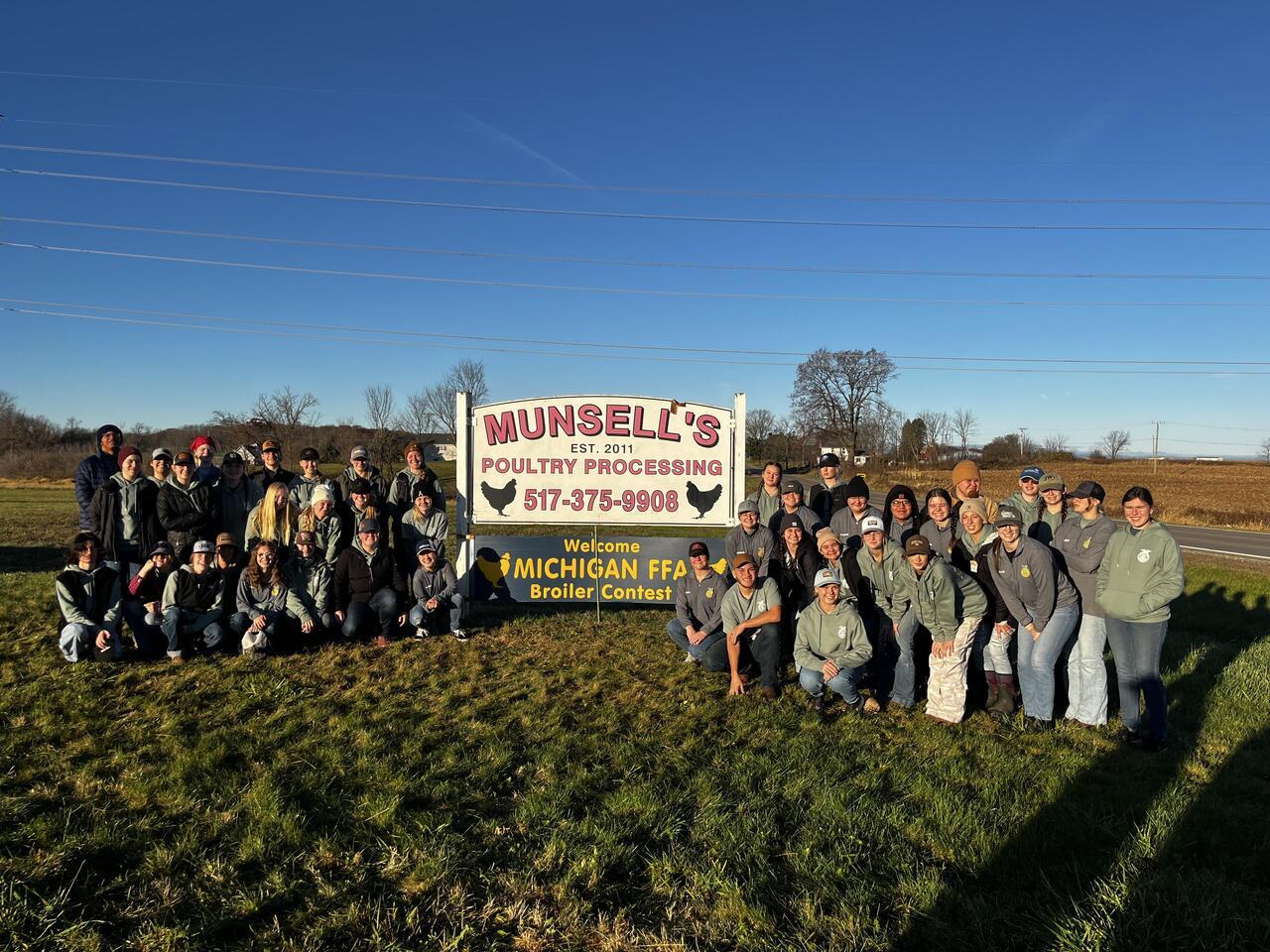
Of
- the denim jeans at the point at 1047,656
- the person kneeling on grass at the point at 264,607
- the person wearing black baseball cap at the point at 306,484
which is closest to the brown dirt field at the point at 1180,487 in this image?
the denim jeans at the point at 1047,656

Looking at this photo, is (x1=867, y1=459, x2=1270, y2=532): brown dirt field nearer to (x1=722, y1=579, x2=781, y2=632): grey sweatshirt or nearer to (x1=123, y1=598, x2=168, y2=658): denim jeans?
(x1=722, y1=579, x2=781, y2=632): grey sweatshirt

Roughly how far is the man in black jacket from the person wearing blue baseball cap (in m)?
6.00

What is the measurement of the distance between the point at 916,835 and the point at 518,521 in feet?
19.6

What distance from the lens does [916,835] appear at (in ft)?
12.2

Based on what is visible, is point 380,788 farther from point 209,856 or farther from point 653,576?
point 653,576

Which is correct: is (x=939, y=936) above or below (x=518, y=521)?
below

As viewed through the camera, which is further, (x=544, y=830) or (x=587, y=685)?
(x=587, y=685)

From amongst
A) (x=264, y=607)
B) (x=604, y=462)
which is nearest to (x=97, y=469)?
(x=264, y=607)

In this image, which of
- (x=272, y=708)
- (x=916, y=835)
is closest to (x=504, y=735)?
(x=272, y=708)

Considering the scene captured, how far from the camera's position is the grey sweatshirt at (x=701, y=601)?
6918mm

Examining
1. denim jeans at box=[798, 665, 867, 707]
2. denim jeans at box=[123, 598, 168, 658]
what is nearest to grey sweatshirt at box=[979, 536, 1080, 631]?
denim jeans at box=[798, 665, 867, 707]

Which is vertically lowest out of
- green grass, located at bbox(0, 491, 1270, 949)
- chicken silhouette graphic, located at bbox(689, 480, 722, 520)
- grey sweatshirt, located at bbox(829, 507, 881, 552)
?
green grass, located at bbox(0, 491, 1270, 949)

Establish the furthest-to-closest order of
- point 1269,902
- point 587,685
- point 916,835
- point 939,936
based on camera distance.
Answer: point 587,685 < point 916,835 < point 1269,902 < point 939,936

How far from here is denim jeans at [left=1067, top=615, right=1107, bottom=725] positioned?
5352mm
